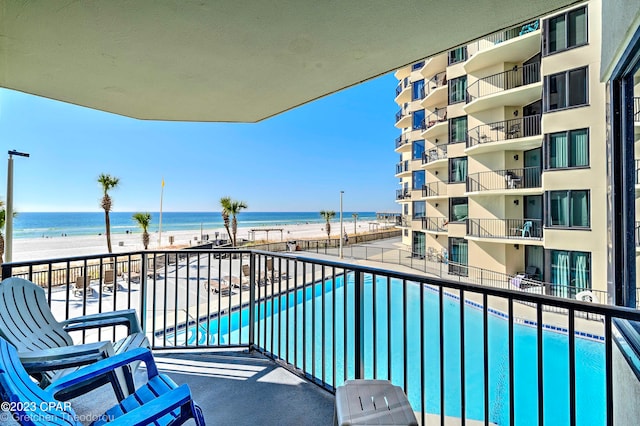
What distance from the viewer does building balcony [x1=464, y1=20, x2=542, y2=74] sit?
35.1 feet

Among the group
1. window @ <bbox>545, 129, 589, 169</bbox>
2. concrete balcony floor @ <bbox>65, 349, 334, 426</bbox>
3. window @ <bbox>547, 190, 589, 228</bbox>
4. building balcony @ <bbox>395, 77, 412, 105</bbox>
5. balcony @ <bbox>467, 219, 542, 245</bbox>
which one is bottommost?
concrete balcony floor @ <bbox>65, 349, 334, 426</bbox>

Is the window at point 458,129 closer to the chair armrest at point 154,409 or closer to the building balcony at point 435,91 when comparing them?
the building balcony at point 435,91

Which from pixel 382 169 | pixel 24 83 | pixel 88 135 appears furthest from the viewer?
pixel 382 169

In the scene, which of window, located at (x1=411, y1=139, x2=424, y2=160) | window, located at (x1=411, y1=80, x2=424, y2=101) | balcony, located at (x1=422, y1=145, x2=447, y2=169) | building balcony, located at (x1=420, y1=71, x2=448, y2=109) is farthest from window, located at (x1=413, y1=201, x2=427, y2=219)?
window, located at (x1=411, y1=80, x2=424, y2=101)

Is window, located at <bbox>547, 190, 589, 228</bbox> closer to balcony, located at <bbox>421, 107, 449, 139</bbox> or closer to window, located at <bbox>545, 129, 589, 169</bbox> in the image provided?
window, located at <bbox>545, 129, 589, 169</bbox>

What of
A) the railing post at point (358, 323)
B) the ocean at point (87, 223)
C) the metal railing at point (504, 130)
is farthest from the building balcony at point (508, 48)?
the ocean at point (87, 223)

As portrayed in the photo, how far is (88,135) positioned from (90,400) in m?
37.0

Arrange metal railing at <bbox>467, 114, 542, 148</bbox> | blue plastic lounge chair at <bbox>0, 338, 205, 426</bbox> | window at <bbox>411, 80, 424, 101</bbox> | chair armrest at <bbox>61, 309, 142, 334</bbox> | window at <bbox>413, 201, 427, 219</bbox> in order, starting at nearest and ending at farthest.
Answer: blue plastic lounge chair at <bbox>0, 338, 205, 426</bbox>, chair armrest at <bbox>61, 309, 142, 334</bbox>, metal railing at <bbox>467, 114, 542, 148</bbox>, window at <bbox>411, 80, 424, 101</bbox>, window at <bbox>413, 201, 427, 219</bbox>

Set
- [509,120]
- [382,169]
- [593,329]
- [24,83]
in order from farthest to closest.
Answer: [382,169] < [509,120] < [593,329] < [24,83]

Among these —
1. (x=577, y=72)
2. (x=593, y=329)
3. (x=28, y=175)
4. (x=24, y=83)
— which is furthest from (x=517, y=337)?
(x=28, y=175)

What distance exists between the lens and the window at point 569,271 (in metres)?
8.78

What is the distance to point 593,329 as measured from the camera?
22.9 ft

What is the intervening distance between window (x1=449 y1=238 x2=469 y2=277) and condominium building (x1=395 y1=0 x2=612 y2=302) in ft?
0.15

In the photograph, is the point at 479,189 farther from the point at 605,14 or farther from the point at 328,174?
the point at 328,174
